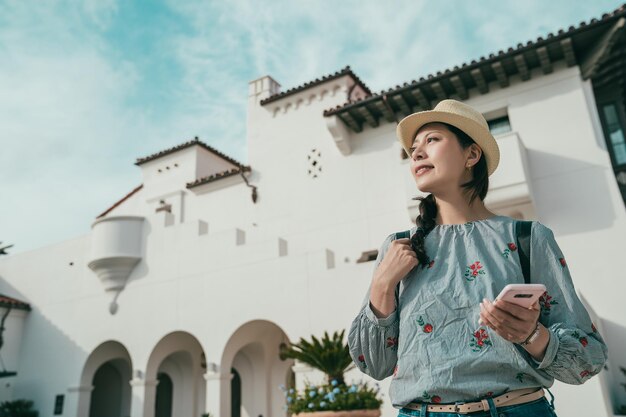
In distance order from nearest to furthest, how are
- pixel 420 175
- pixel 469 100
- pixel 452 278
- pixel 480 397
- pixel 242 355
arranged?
pixel 480 397 < pixel 452 278 < pixel 420 175 < pixel 469 100 < pixel 242 355

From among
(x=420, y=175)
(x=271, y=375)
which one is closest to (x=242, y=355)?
(x=271, y=375)

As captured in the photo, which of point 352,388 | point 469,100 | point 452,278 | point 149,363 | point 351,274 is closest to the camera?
point 452,278

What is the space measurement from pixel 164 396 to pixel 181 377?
1.17 metres

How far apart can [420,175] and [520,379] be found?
985 millimetres

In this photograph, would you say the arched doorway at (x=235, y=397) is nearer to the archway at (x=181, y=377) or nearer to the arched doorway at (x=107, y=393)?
the archway at (x=181, y=377)

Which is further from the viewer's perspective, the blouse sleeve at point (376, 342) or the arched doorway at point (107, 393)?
the arched doorway at point (107, 393)

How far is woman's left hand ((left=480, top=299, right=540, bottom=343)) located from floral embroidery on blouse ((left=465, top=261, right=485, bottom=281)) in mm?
259

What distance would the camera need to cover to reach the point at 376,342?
2184 mm

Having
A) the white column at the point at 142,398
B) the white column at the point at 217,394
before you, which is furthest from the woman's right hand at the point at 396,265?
the white column at the point at 142,398

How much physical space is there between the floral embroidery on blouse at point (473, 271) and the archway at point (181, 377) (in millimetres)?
15130

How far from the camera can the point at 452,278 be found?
2076 millimetres

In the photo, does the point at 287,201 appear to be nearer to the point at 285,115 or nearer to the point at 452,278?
the point at 285,115

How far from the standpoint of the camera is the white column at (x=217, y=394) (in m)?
13.6

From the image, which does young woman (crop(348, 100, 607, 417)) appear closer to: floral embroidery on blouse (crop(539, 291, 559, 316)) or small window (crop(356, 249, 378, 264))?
floral embroidery on blouse (crop(539, 291, 559, 316))
